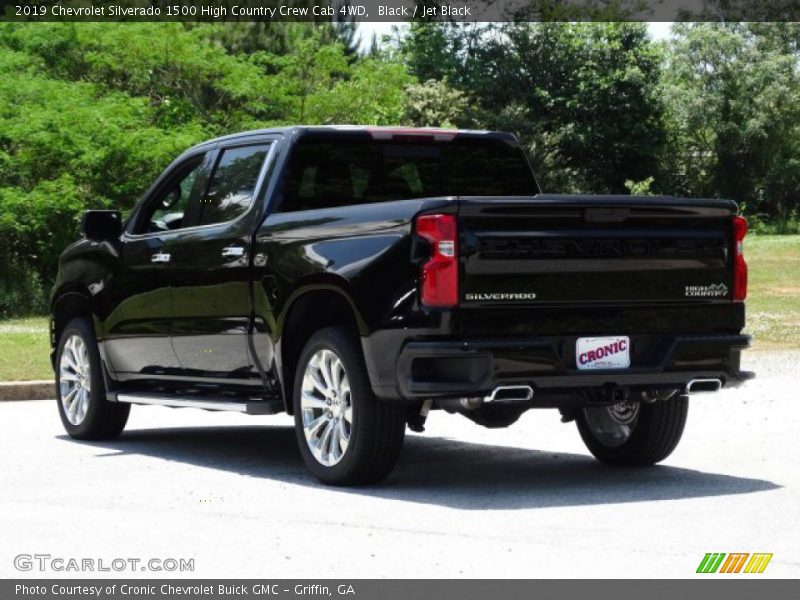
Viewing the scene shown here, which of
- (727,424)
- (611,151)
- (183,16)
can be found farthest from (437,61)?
(727,424)

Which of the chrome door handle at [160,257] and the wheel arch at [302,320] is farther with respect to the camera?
the chrome door handle at [160,257]

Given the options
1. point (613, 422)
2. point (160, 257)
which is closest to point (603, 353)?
point (613, 422)

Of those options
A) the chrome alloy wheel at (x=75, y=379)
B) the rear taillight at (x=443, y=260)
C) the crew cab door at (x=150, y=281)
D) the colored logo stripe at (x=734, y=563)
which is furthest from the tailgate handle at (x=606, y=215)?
the chrome alloy wheel at (x=75, y=379)

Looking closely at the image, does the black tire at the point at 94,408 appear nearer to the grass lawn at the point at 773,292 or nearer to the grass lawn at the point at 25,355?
the grass lawn at the point at 25,355

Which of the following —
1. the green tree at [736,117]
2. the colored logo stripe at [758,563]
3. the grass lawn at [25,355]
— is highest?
the colored logo stripe at [758,563]

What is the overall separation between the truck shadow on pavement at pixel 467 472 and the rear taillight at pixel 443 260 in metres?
1.07

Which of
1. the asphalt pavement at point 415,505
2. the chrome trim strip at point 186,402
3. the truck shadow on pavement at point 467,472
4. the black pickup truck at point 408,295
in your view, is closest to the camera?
the asphalt pavement at point 415,505

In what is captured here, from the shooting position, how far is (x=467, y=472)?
9609 millimetres

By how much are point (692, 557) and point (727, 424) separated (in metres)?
5.75

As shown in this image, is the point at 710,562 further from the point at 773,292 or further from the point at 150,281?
the point at 773,292

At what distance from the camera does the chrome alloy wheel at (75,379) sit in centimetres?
1136

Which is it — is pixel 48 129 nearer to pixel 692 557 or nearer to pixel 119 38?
pixel 119 38

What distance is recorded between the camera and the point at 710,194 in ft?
224

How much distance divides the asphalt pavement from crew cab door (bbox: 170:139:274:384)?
27.3 inches
